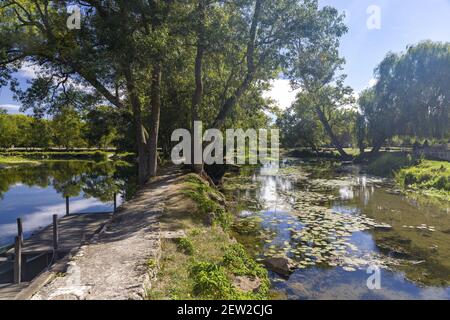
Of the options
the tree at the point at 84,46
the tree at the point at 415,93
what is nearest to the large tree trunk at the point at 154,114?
the tree at the point at 84,46

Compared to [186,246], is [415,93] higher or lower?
higher

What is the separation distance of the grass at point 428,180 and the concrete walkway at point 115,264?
16.4 m

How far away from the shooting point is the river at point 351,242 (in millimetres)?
7358

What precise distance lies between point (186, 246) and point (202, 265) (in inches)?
51.3

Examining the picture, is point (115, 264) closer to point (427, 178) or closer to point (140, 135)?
point (140, 135)

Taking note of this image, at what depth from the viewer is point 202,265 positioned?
618 cm

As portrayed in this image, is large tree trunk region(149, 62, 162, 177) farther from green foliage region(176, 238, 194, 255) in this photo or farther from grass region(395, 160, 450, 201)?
grass region(395, 160, 450, 201)

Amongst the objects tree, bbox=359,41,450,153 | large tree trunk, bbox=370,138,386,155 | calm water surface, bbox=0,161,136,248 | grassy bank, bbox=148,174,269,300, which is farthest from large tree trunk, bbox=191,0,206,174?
large tree trunk, bbox=370,138,386,155

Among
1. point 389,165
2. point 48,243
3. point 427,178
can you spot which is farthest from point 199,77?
point 389,165

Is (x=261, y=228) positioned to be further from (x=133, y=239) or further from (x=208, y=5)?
(x=208, y=5)

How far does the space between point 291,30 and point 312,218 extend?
9374mm

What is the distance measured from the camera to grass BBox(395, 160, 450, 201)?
61.8ft

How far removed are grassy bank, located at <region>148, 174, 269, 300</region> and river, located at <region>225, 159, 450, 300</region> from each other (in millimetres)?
949
